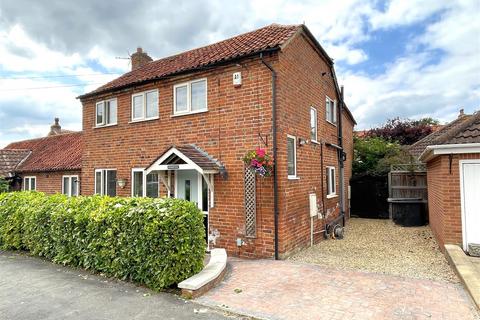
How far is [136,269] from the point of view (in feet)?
20.3

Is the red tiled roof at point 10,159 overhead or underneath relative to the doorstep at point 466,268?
overhead

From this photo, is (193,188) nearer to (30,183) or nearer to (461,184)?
(461,184)

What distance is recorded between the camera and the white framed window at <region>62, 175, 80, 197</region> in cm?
1456

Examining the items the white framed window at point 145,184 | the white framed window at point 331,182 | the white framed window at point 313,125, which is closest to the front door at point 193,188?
the white framed window at point 145,184

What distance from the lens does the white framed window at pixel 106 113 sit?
38.7 ft

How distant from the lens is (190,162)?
319 inches

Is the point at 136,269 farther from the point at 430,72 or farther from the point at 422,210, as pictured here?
the point at 430,72

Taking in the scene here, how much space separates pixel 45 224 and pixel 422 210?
44.9 ft

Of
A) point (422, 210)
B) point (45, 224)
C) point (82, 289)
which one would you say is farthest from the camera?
point (422, 210)

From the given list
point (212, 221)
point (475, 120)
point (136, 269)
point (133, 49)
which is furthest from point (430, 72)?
point (136, 269)

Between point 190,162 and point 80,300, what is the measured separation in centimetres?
388

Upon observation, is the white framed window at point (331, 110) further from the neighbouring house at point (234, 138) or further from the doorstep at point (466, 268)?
the doorstep at point (466, 268)

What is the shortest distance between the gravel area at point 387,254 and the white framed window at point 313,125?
3568mm

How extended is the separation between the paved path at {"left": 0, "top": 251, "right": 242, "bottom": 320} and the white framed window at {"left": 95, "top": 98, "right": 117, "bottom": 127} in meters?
6.19
